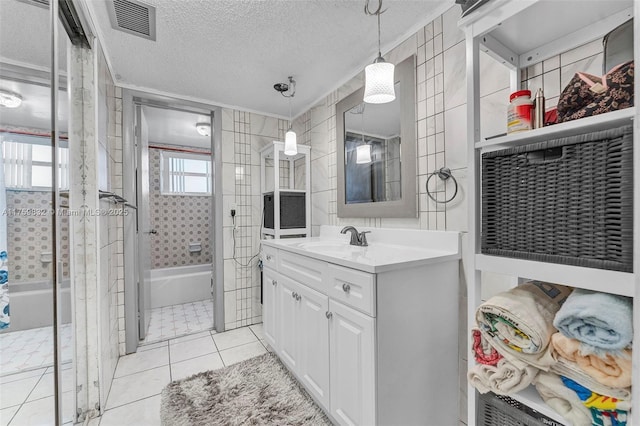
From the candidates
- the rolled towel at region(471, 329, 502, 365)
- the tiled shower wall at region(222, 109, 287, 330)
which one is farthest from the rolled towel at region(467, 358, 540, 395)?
the tiled shower wall at region(222, 109, 287, 330)

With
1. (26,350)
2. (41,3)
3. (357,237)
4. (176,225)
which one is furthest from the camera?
(176,225)

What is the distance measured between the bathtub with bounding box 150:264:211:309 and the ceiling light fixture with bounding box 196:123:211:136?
73.1 inches

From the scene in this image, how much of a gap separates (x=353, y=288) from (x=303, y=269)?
19.0 inches

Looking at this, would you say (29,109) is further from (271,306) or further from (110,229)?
(271,306)

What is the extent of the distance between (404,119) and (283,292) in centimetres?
136

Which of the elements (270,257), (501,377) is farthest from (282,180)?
(501,377)

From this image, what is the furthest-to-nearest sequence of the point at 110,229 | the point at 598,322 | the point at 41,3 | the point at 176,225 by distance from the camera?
the point at 176,225
the point at 110,229
the point at 41,3
the point at 598,322

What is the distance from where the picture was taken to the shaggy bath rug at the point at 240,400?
1.52 m

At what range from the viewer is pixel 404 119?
1.67 meters

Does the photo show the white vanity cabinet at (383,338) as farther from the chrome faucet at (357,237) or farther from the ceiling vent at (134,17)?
the ceiling vent at (134,17)

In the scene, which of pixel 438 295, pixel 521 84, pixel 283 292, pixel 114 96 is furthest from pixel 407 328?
pixel 114 96

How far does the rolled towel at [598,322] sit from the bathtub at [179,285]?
373cm

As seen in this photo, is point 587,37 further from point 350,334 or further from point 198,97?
point 198,97

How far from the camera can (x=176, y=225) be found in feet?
13.7
